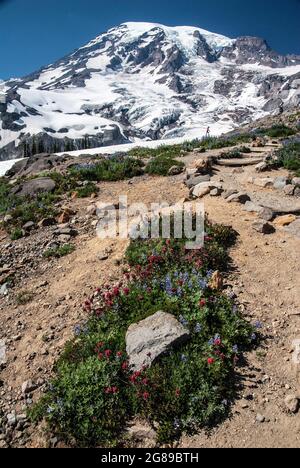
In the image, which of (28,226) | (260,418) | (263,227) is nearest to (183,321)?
(260,418)

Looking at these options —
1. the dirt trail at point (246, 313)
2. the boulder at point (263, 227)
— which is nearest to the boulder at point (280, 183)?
the dirt trail at point (246, 313)

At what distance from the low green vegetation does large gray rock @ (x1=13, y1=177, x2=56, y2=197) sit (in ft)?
31.2

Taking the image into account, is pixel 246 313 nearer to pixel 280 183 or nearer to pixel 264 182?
pixel 280 183

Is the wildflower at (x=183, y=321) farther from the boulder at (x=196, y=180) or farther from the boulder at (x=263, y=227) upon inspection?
the boulder at (x=196, y=180)

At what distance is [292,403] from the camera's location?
6215mm

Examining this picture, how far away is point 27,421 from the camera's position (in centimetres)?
657

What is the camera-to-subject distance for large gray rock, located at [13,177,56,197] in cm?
1720

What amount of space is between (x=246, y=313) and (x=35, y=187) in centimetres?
1234

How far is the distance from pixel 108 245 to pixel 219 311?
4.33m

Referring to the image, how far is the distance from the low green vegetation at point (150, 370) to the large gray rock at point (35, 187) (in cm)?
951

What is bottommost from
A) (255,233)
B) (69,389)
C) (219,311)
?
(69,389)

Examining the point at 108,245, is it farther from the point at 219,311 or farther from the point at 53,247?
the point at 219,311

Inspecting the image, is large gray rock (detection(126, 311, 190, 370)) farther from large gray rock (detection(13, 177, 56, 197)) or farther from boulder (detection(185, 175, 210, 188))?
large gray rock (detection(13, 177, 56, 197))
